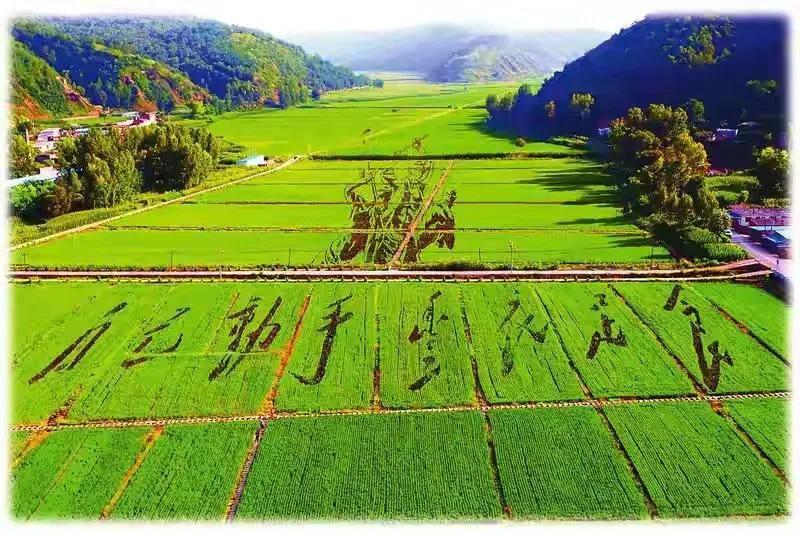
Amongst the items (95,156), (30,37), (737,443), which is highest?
(30,37)

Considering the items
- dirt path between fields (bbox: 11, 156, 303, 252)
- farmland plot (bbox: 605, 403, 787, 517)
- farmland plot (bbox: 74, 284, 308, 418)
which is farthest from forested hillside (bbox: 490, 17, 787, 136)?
farmland plot (bbox: 74, 284, 308, 418)

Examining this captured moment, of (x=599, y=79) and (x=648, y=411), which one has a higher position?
(x=599, y=79)

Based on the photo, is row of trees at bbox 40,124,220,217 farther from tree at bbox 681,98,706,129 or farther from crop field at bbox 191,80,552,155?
tree at bbox 681,98,706,129

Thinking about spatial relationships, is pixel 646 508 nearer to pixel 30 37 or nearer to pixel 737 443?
pixel 737 443

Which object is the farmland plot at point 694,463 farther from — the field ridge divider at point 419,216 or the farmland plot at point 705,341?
the field ridge divider at point 419,216

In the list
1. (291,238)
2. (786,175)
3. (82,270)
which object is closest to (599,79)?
(786,175)

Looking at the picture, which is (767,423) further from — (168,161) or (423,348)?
(168,161)

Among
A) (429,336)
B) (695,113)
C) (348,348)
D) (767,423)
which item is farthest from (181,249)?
(695,113)
